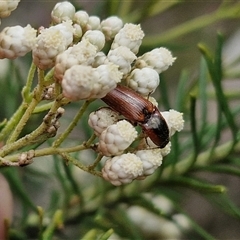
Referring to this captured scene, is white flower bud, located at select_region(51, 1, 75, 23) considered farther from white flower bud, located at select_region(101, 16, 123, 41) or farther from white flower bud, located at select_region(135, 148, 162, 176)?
white flower bud, located at select_region(135, 148, 162, 176)

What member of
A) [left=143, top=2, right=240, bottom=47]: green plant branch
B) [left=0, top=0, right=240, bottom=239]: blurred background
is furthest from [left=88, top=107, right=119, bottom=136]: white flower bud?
[left=0, top=0, right=240, bottom=239]: blurred background

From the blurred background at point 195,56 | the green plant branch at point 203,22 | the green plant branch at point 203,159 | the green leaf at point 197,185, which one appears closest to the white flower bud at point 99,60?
the green leaf at point 197,185

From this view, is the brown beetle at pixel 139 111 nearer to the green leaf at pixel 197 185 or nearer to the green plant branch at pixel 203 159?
the green leaf at pixel 197 185

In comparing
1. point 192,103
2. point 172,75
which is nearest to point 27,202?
point 192,103

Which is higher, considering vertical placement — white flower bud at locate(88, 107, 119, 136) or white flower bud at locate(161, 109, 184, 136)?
white flower bud at locate(88, 107, 119, 136)

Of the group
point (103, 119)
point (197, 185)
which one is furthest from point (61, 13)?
point (197, 185)

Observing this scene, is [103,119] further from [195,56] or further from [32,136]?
[195,56]
